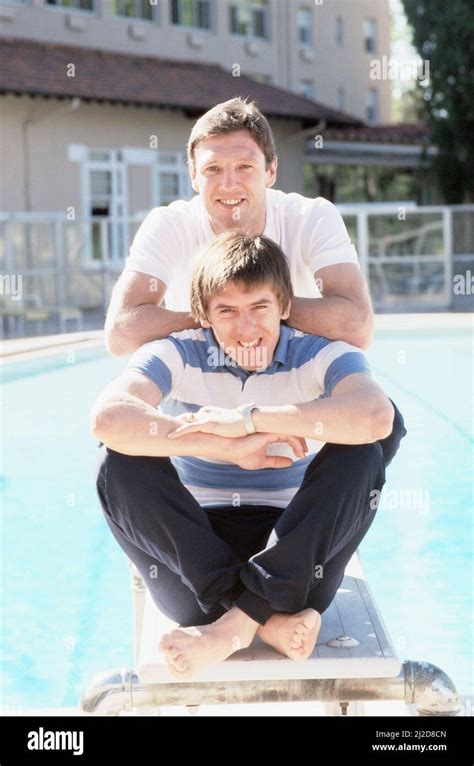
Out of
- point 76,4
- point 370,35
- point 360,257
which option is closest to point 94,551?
point 360,257

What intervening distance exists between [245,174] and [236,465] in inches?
36.8

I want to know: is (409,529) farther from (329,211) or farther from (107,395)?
(107,395)

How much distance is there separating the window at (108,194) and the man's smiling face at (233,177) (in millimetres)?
14576

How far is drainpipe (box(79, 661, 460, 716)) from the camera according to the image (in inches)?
99.6

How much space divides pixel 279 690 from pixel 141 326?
1.14 metres

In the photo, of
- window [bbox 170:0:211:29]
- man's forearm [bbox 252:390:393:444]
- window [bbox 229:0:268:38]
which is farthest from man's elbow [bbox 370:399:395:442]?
window [bbox 229:0:268:38]

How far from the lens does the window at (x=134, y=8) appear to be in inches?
866

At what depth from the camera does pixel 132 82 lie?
1948 cm

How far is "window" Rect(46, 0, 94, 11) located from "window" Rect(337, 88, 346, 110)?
11417 millimetres

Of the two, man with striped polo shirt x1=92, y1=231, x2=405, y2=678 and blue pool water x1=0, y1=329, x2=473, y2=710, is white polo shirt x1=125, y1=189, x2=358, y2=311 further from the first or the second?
blue pool water x1=0, y1=329, x2=473, y2=710

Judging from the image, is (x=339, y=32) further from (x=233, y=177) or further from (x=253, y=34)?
(x=233, y=177)

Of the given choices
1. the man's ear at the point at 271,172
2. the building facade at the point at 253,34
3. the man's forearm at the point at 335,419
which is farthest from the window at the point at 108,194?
the man's forearm at the point at 335,419
